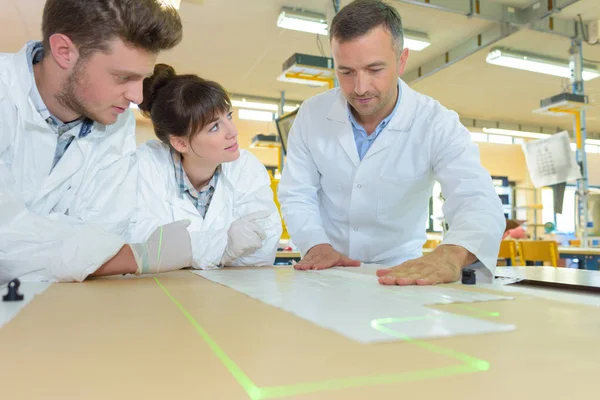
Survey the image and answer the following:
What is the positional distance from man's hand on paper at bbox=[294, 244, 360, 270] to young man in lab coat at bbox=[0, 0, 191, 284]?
38cm

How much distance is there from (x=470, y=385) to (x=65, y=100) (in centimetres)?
118

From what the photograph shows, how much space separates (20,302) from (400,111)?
47.7 inches

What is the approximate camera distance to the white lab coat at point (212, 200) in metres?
1.47

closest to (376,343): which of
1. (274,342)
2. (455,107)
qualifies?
(274,342)

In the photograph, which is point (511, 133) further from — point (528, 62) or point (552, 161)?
point (552, 161)

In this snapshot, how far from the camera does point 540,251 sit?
399 cm

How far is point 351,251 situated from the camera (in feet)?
5.27

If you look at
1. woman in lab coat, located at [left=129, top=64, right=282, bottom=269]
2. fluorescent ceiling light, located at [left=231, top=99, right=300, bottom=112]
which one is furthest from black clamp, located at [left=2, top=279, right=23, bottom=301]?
fluorescent ceiling light, located at [left=231, top=99, right=300, bottom=112]

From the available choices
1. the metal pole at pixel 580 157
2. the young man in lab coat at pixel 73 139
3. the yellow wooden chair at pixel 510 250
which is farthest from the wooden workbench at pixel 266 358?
A: the metal pole at pixel 580 157

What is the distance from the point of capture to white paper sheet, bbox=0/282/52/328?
63 centimetres

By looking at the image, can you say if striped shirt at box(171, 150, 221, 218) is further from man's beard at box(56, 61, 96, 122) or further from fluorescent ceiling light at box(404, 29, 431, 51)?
fluorescent ceiling light at box(404, 29, 431, 51)

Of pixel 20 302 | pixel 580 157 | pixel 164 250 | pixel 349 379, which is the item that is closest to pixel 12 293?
pixel 20 302

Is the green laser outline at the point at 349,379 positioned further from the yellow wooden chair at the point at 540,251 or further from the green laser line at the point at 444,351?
the yellow wooden chair at the point at 540,251

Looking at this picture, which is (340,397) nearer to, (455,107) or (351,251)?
(351,251)
